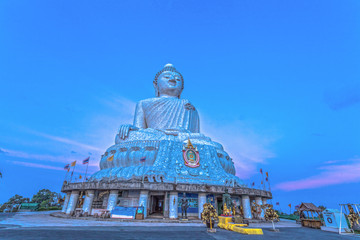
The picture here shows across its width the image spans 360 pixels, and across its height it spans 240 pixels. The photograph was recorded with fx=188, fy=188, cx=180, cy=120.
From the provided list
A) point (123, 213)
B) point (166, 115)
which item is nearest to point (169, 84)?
point (166, 115)

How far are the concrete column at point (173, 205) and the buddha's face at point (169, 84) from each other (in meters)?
21.3

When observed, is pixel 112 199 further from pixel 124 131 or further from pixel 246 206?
pixel 246 206

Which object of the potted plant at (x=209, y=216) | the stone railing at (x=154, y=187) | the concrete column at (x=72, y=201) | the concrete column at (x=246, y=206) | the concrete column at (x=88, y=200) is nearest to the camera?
the potted plant at (x=209, y=216)

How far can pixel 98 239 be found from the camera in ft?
23.6

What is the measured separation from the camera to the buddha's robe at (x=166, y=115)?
2972 cm

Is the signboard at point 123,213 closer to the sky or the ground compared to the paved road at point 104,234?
closer to the sky

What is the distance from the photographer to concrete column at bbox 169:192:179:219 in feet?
55.5

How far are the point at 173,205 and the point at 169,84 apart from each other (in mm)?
22882

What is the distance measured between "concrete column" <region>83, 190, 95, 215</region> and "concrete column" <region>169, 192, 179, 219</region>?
799 centimetres

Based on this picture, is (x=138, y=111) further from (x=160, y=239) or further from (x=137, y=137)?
(x=160, y=239)

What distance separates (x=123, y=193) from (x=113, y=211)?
339 centimetres

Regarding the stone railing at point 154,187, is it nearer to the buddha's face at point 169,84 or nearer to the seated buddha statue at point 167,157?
the seated buddha statue at point 167,157

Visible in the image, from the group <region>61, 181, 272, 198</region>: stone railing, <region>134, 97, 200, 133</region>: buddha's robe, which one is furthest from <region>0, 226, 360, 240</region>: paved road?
<region>134, 97, 200, 133</region>: buddha's robe

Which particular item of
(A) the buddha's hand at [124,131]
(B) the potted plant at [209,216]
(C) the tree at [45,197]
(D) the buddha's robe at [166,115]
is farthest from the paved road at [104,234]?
(C) the tree at [45,197]
